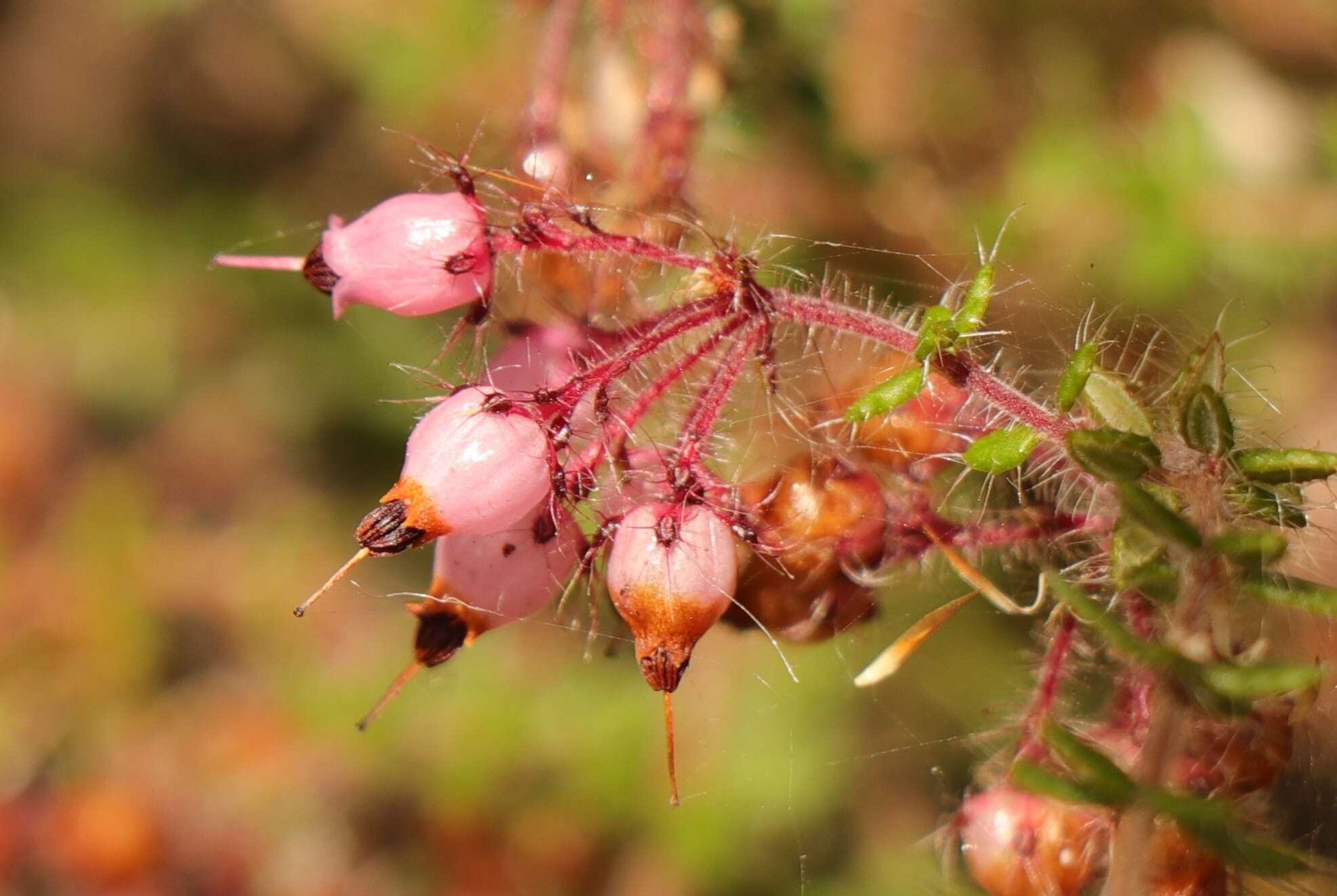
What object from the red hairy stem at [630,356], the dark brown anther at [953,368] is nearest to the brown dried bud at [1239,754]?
the dark brown anther at [953,368]

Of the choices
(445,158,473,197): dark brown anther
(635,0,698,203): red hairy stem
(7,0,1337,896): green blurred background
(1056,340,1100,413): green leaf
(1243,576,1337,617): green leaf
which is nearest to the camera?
(1243,576,1337,617): green leaf

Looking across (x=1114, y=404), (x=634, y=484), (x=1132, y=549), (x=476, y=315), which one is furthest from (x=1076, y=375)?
(x=476, y=315)

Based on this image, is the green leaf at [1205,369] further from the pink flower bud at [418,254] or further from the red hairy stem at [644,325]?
the pink flower bud at [418,254]

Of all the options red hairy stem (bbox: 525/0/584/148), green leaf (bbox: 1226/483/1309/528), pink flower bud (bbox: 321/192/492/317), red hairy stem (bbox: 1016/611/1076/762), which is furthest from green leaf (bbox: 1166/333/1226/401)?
red hairy stem (bbox: 525/0/584/148)

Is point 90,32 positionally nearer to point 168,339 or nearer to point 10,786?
point 168,339

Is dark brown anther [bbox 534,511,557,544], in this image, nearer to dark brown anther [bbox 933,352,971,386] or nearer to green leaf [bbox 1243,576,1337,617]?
dark brown anther [bbox 933,352,971,386]

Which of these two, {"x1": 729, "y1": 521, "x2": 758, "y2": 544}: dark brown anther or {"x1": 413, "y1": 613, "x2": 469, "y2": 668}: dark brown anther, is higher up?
{"x1": 729, "y1": 521, "x2": 758, "y2": 544}: dark brown anther

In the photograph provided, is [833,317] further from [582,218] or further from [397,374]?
[397,374]
